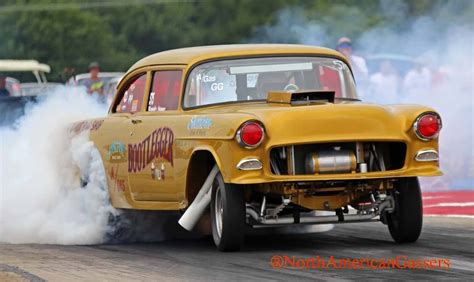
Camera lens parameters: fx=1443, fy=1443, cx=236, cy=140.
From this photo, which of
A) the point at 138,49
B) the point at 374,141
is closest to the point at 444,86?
the point at 374,141

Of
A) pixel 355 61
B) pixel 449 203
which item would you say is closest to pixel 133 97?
pixel 449 203

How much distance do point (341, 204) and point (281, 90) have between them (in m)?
1.29

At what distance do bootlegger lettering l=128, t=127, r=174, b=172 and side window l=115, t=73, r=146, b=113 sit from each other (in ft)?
1.86

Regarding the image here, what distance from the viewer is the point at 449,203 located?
14.2m

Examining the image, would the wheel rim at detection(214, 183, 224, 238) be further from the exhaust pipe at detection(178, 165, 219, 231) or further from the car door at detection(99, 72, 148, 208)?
the car door at detection(99, 72, 148, 208)

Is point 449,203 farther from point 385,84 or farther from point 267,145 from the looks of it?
point 385,84

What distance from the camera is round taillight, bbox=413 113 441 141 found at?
9.96m

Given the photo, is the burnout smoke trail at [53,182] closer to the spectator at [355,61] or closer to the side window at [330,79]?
the side window at [330,79]

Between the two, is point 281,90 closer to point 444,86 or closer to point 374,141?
point 374,141

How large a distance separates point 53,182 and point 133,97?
1443mm

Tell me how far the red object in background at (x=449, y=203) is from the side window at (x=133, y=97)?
3.22 m

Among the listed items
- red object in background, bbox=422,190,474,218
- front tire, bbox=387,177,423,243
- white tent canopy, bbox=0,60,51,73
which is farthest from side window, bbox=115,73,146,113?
white tent canopy, bbox=0,60,51,73

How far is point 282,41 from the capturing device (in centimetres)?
2991

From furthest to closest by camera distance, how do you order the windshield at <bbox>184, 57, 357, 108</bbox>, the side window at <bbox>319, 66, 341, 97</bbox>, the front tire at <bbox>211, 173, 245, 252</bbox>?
the side window at <bbox>319, 66, 341, 97</bbox>
the windshield at <bbox>184, 57, 357, 108</bbox>
the front tire at <bbox>211, 173, 245, 252</bbox>
